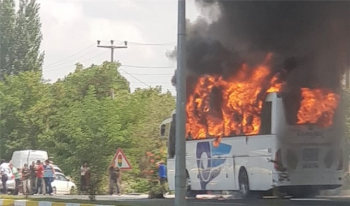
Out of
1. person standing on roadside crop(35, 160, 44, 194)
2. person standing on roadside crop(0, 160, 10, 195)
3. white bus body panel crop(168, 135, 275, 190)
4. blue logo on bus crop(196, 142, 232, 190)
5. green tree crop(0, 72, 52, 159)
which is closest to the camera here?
white bus body panel crop(168, 135, 275, 190)

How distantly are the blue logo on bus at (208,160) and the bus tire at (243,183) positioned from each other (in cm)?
78

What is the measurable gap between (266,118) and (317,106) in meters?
1.54

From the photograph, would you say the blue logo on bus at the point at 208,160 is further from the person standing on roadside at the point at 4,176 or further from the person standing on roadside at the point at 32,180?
the person standing on roadside at the point at 4,176

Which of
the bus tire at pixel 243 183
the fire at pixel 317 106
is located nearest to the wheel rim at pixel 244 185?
the bus tire at pixel 243 183

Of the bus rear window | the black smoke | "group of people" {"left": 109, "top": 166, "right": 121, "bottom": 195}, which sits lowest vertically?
"group of people" {"left": 109, "top": 166, "right": 121, "bottom": 195}

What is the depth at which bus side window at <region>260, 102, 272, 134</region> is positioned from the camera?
69.4 ft

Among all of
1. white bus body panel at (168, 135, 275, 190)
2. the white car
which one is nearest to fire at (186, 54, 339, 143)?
white bus body panel at (168, 135, 275, 190)

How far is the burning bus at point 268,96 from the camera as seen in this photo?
69.3 feet

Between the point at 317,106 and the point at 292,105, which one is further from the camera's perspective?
the point at 317,106

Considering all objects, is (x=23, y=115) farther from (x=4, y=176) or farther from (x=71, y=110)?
(x=4, y=176)

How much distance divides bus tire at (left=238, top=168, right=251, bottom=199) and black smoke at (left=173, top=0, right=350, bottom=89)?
9.64 ft

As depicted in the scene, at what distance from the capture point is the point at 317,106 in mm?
21609

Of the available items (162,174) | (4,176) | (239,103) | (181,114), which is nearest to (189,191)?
(162,174)

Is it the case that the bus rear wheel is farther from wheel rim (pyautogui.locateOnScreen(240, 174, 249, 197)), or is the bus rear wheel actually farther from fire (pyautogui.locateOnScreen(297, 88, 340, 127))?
fire (pyautogui.locateOnScreen(297, 88, 340, 127))
